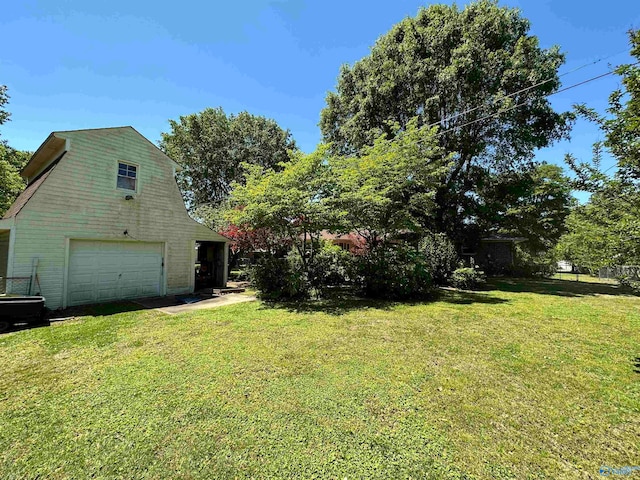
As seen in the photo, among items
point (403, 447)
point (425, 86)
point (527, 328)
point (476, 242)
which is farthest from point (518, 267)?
point (403, 447)

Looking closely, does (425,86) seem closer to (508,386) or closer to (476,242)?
(476,242)

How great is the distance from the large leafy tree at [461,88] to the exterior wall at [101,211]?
39.4 ft

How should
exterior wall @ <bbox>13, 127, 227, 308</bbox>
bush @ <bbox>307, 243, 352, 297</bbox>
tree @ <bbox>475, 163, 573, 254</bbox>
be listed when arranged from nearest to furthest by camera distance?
exterior wall @ <bbox>13, 127, 227, 308</bbox>
bush @ <bbox>307, 243, 352, 297</bbox>
tree @ <bbox>475, 163, 573, 254</bbox>

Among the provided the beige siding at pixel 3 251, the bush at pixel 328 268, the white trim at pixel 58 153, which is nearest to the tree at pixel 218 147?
the white trim at pixel 58 153

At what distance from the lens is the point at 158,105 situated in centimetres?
1270

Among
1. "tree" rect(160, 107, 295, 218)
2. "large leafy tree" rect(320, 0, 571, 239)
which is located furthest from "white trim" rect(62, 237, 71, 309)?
"tree" rect(160, 107, 295, 218)

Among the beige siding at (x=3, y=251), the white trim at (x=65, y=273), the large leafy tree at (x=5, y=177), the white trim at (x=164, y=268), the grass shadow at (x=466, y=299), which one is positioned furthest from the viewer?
the large leafy tree at (x=5, y=177)

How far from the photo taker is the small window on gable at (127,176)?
365 inches

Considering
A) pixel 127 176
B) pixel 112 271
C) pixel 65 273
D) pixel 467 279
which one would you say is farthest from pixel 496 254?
pixel 65 273

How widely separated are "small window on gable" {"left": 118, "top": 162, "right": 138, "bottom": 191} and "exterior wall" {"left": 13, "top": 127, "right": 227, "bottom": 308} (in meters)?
0.16

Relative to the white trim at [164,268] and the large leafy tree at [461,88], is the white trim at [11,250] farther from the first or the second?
the large leafy tree at [461,88]

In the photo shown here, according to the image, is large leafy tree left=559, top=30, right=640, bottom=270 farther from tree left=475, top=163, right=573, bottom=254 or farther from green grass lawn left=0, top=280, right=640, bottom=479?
tree left=475, top=163, right=573, bottom=254

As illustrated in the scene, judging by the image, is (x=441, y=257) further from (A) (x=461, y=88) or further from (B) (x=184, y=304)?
(B) (x=184, y=304)

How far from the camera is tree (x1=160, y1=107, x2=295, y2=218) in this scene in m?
23.9
